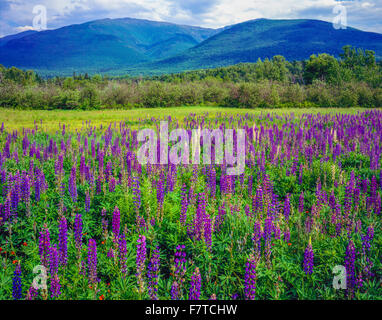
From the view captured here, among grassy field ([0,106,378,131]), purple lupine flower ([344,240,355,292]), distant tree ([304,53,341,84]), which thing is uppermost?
distant tree ([304,53,341,84])

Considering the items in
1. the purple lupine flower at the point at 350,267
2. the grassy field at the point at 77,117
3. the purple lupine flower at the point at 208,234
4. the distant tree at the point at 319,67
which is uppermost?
the distant tree at the point at 319,67

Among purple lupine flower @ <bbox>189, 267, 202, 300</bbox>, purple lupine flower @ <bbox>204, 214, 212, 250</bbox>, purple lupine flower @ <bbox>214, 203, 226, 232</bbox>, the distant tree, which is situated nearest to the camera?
purple lupine flower @ <bbox>189, 267, 202, 300</bbox>

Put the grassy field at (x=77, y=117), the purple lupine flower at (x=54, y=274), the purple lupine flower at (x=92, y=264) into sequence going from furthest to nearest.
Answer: the grassy field at (x=77, y=117) → the purple lupine flower at (x=92, y=264) → the purple lupine flower at (x=54, y=274)

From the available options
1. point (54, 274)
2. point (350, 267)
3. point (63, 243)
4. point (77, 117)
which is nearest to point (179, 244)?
point (63, 243)

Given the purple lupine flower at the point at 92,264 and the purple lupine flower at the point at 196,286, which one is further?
the purple lupine flower at the point at 92,264

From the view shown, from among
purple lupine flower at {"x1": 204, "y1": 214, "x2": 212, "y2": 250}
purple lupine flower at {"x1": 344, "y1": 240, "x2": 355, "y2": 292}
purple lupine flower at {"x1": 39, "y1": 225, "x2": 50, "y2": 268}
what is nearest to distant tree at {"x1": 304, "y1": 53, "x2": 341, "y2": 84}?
purple lupine flower at {"x1": 344, "y1": 240, "x2": 355, "y2": 292}

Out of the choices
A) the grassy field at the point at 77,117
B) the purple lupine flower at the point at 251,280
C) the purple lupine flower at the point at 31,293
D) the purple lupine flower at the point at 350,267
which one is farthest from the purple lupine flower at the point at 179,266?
the grassy field at the point at 77,117

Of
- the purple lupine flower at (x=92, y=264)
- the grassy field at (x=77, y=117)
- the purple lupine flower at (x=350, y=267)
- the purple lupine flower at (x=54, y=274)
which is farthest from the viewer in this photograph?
the grassy field at (x=77, y=117)

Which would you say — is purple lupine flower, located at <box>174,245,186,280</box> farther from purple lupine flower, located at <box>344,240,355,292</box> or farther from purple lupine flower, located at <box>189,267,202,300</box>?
purple lupine flower, located at <box>344,240,355,292</box>

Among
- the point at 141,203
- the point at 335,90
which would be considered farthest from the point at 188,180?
the point at 335,90

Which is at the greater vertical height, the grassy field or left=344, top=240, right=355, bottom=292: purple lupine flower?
the grassy field

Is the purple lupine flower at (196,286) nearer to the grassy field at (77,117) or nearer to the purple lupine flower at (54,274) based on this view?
the purple lupine flower at (54,274)
